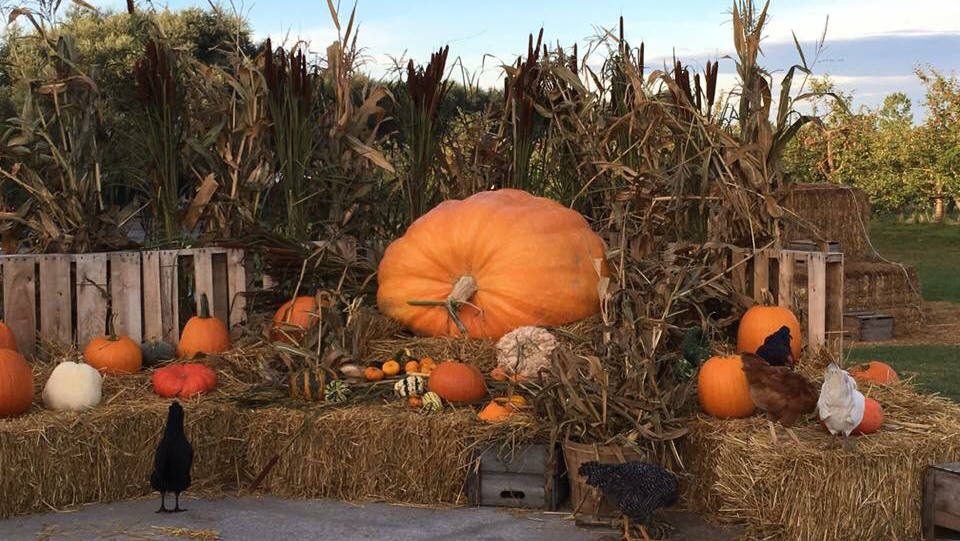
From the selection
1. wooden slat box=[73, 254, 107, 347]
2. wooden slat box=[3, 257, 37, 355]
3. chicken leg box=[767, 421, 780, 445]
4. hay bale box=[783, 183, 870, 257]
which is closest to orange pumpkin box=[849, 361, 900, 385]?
chicken leg box=[767, 421, 780, 445]

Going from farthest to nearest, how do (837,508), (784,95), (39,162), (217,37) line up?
(217,37) < (39,162) < (784,95) < (837,508)

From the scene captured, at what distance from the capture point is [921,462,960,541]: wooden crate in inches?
182

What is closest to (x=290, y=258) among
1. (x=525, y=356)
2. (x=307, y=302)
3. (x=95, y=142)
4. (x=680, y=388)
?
(x=307, y=302)

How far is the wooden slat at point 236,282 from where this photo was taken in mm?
7082

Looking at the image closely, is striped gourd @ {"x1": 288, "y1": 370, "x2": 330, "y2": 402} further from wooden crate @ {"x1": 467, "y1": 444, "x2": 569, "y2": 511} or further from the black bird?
wooden crate @ {"x1": 467, "y1": 444, "x2": 569, "y2": 511}

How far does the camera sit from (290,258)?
7059 mm

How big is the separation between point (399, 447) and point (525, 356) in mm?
952

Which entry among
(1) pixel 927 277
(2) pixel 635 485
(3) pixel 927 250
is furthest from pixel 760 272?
(3) pixel 927 250

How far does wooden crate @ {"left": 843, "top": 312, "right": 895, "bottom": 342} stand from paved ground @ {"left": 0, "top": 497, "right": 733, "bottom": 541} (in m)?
6.73

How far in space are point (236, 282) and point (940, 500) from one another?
4.23m

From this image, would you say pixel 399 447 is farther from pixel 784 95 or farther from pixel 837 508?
pixel 784 95

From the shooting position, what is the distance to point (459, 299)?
263 inches

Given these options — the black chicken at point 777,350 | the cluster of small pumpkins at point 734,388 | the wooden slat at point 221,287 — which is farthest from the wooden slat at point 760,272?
the wooden slat at point 221,287

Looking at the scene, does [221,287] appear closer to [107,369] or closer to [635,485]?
[107,369]
